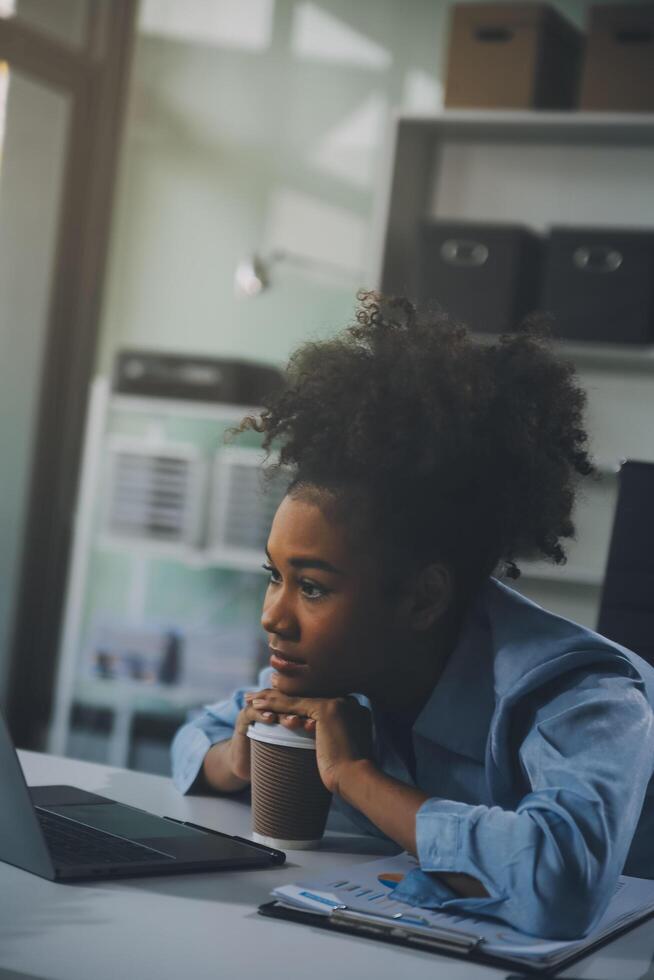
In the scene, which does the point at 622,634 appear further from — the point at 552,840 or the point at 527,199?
the point at 527,199

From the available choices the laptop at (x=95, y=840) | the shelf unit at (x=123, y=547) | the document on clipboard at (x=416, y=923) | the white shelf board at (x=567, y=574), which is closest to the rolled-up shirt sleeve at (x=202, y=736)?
the laptop at (x=95, y=840)

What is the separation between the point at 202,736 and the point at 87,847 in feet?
1.20

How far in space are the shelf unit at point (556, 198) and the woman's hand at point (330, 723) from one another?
89.0 inches

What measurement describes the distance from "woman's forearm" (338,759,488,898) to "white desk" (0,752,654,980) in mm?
90

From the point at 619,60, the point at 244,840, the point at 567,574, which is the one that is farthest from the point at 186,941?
the point at 619,60

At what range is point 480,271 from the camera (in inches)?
135

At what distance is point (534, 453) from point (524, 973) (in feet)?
1.56

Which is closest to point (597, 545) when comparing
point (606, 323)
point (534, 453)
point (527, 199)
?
point (606, 323)

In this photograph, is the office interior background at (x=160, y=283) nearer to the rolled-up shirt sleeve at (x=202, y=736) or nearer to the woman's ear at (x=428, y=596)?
the rolled-up shirt sleeve at (x=202, y=736)

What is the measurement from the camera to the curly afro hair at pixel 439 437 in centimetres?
119

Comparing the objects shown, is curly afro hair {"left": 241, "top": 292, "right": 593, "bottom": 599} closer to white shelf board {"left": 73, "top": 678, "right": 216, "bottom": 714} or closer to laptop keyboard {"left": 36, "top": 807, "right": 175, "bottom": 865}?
laptop keyboard {"left": 36, "top": 807, "right": 175, "bottom": 865}

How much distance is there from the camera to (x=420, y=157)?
377cm

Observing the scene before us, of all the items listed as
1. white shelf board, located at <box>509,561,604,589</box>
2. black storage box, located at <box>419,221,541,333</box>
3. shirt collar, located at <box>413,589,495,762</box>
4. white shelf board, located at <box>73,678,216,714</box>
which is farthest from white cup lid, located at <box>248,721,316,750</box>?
white shelf board, located at <box>73,678,216,714</box>

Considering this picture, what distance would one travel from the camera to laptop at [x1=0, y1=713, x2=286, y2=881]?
103 cm
